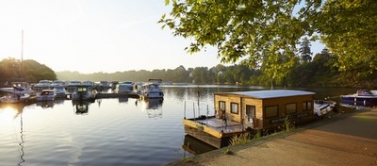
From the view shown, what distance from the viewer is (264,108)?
24094 millimetres

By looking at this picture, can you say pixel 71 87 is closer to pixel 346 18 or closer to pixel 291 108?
pixel 291 108

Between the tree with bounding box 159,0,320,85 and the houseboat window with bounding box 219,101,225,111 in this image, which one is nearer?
the tree with bounding box 159,0,320,85

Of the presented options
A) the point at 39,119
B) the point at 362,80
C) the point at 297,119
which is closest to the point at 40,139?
the point at 39,119

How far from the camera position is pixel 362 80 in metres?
129

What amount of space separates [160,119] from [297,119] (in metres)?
20.9

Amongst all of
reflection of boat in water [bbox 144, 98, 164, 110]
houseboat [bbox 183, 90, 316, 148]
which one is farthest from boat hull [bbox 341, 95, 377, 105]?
reflection of boat in water [bbox 144, 98, 164, 110]

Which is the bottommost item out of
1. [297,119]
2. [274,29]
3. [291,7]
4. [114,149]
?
[114,149]

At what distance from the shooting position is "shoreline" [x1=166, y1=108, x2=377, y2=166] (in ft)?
40.4

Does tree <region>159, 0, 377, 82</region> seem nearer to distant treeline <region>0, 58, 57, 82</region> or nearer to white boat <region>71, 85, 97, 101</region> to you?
white boat <region>71, 85, 97, 101</region>

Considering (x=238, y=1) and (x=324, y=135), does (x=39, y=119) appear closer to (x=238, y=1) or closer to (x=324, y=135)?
(x=324, y=135)

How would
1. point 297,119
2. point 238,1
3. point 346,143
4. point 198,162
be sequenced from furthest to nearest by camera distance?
point 297,119
point 346,143
point 198,162
point 238,1

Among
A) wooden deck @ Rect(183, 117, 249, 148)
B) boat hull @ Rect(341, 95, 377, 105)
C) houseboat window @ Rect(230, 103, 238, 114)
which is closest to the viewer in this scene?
wooden deck @ Rect(183, 117, 249, 148)

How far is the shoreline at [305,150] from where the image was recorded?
12305mm

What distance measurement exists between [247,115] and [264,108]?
1835 millimetres
